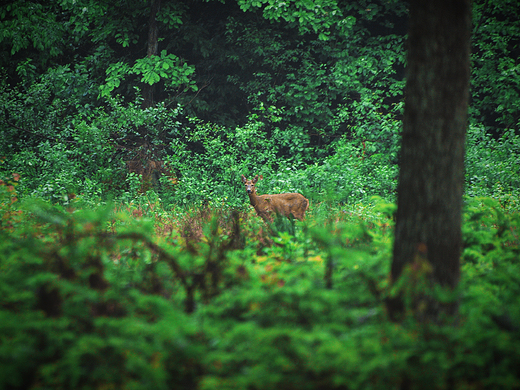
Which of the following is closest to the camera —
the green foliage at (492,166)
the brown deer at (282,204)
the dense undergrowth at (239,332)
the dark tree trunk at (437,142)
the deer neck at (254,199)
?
the dense undergrowth at (239,332)

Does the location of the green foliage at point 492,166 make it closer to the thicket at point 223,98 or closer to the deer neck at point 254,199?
the thicket at point 223,98

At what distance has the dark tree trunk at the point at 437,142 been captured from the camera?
285cm

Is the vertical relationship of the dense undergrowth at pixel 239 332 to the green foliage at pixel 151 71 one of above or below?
below

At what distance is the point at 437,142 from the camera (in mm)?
2865

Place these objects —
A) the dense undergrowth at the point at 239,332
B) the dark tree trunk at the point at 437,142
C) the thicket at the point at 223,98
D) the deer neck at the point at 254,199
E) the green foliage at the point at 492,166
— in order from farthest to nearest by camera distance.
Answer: the thicket at the point at 223,98, the green foliage at the point at 492,166, the deer neck at the point at 254,199, the dark tree trunk at the point at 437,142, the dense undergrowth at the point at 239,332

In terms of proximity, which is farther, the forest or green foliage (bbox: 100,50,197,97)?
green foliage (bbox: 100,50,197,97)

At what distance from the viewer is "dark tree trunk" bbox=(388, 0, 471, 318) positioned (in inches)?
112

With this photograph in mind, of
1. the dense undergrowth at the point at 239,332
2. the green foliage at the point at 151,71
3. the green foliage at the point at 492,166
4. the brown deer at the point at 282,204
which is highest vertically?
the green foliage at the point at 151,71

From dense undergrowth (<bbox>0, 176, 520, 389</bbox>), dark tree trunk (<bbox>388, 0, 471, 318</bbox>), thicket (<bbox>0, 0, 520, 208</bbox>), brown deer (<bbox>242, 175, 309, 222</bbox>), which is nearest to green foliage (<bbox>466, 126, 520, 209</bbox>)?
thicket (<bbox>0, 0, 520, 208</bbox>)

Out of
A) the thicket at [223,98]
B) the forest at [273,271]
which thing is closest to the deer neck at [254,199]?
the forest at [273,271]

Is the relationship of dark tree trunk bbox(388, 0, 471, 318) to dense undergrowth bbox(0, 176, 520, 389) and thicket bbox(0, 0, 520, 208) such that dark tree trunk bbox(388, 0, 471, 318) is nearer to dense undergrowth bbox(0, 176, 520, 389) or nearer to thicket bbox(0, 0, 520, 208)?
dense undergrowth bbox(0, 176, 520, 389)

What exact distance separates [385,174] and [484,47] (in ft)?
19.1

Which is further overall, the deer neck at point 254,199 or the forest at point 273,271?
the deer neck at point 254,199

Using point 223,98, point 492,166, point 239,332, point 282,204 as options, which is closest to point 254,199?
point 282,204
